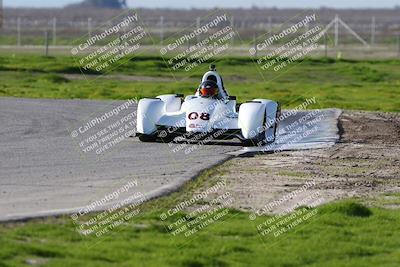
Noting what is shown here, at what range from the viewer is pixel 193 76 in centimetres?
4709

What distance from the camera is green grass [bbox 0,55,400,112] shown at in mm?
36281

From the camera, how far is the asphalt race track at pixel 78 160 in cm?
1439

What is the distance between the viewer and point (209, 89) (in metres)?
22.1

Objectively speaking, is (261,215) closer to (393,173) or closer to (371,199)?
(371,199)

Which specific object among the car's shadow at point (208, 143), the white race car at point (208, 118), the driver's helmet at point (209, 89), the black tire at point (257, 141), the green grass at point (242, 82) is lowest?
the green grass at point (242, 82)

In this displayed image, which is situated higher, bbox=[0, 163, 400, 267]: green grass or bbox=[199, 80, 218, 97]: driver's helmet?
bbox=[199, 80, 218, 97]: driver's helmet

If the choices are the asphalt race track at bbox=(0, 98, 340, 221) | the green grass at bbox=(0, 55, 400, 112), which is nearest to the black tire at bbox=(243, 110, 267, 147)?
the asphalt race track at bbox=(0, 98, 340, 221)

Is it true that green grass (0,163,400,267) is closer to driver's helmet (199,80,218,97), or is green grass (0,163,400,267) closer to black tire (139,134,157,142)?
black tire (139,134,157,142)

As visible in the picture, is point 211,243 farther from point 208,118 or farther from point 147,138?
point 147,138

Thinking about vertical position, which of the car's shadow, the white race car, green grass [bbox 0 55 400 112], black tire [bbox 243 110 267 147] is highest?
the white race car

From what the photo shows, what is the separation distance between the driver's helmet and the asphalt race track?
86 centimetres

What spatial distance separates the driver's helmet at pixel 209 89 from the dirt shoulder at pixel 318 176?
218 centimetres

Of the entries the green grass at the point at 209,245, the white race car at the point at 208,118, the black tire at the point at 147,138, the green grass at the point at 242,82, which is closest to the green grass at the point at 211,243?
the green grass at the point at 209,245

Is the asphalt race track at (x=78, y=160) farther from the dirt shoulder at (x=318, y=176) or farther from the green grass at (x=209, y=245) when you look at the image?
the green grass at (x=209, y=245)
